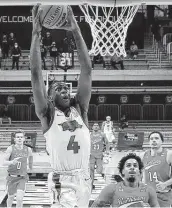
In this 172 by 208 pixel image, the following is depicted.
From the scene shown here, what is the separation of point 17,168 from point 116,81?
16781mm

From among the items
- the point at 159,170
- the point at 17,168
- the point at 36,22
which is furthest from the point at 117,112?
the point at 36,22

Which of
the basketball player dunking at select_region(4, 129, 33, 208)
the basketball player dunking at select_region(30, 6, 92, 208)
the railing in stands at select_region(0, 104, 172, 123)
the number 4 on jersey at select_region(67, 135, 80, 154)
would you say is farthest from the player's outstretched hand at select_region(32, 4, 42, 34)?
the railing in stands at select_region(0, 104, 172, 123)

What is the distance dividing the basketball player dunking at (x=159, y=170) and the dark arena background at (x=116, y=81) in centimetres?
1218

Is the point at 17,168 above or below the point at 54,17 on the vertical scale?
below

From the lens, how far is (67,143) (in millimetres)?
3734

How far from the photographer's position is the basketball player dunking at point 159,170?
19.7 ft

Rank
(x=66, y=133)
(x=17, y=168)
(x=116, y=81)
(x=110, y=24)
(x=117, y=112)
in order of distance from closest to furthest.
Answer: (x=66, y=133), (x=17, y=168), (x=110, y=24), (x=116, y=81), (x=117, y=112)

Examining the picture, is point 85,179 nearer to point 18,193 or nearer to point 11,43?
point 18,193

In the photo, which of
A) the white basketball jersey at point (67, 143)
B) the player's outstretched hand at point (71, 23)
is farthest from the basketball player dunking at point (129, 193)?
the player's outstretched hand at point (71, 23)

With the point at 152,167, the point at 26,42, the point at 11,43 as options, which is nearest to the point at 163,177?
the point at 152,167

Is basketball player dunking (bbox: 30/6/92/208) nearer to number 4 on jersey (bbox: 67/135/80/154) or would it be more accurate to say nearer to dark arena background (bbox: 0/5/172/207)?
number 4 on jersey (bbox: 67/135/80/154)

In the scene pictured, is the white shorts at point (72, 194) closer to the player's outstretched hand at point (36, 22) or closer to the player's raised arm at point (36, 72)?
the player's raised arm at point (36, 72)

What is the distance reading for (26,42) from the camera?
28.1 m

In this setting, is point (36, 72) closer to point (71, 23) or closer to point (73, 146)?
point (71, 23)
